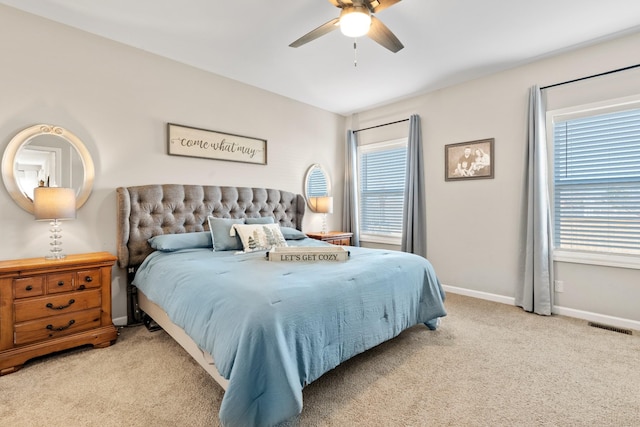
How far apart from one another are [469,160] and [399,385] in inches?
115

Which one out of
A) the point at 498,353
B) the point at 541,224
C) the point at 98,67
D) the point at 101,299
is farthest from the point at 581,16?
the point at 101,299

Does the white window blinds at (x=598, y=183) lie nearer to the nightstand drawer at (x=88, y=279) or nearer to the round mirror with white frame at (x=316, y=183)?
the round mirror with white frame at (x=316, y=183)

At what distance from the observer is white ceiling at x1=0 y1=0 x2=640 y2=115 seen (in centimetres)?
242

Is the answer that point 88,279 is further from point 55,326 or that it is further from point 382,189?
point 382,189

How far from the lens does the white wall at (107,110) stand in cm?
246

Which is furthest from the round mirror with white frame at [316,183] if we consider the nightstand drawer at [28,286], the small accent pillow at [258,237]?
the nightstand drawer at [28,286]

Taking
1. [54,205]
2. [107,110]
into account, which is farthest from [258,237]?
[107,110]

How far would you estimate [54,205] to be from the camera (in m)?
2.32

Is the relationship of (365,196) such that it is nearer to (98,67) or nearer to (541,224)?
(541,224)

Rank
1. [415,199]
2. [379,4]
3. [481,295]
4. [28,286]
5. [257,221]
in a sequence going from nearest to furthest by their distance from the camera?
[379,4], [28,286], [257,221], [481,295], [415,199]

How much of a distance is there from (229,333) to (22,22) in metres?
3.06

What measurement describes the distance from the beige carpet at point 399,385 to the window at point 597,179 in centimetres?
91

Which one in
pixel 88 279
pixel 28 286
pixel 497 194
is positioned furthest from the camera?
pixel 497 194

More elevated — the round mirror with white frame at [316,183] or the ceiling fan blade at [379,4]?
the ceiling fan blade at [379,4]
